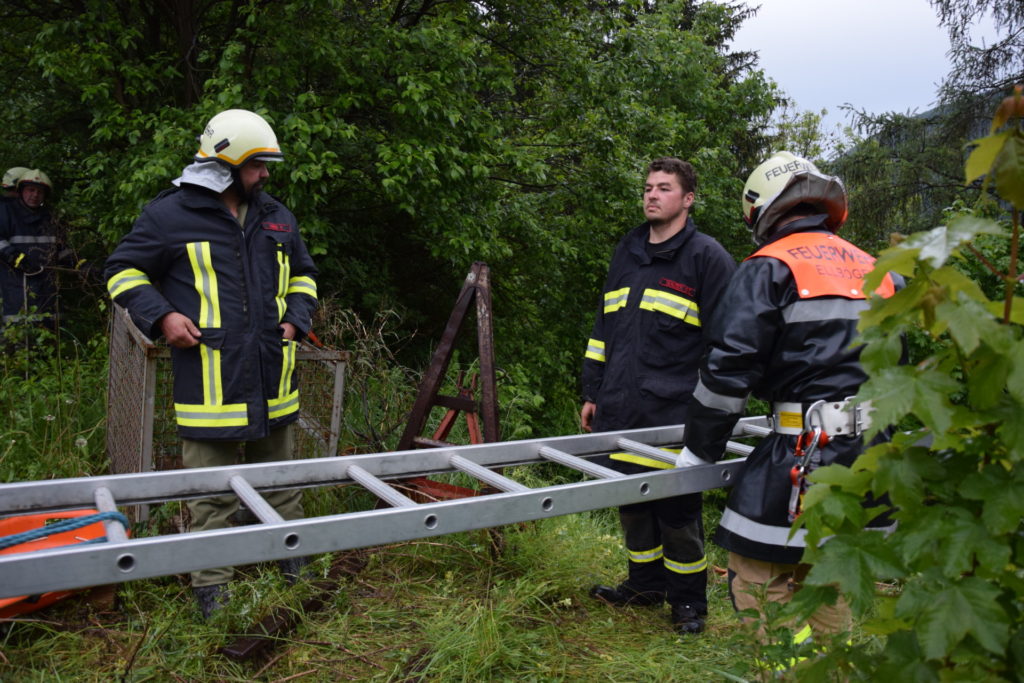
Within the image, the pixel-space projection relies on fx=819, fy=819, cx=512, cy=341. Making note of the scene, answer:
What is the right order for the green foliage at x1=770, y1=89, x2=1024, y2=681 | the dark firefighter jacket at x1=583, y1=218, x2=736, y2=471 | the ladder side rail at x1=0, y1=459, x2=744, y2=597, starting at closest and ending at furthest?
the green foliage at x1=770, y1=89, x2=1024, y2=681
the ladder side rail at x1=0, y1=459, x2=744, y2=597
the dark firefighter jacket at x1=583, y1=218, x2=736, y2=471

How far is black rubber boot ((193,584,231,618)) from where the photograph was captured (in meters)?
3.29

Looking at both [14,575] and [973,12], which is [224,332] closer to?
[14,575]

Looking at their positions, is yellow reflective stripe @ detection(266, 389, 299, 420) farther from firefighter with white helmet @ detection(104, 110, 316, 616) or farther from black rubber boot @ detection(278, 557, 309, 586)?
black rubber boot @ detection(278, 557, 309, 586)

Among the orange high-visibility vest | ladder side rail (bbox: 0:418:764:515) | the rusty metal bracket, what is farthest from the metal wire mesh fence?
the orange high-visibility vest

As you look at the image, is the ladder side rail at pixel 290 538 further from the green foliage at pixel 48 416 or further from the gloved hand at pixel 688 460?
the green foliage at pixel 48 416

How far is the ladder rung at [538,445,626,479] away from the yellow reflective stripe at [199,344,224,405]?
1.50 metres

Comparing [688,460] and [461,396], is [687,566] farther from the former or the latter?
[461,396]

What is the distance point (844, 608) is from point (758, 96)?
15193mm

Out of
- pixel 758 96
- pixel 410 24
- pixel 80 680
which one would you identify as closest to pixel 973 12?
pixel 758 96

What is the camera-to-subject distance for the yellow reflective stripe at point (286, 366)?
3695 millimetres

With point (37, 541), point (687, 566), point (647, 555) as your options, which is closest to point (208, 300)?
point (37, 541)

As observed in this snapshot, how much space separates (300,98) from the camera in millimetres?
5785

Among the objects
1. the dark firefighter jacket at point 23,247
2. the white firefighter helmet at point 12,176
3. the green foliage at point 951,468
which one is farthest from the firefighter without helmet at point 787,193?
the white firefighter helmet at point 12,176

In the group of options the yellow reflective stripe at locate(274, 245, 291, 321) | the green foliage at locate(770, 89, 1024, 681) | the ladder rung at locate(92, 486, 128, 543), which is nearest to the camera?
the green foliage at locate(770, 89, 1024, 681)
